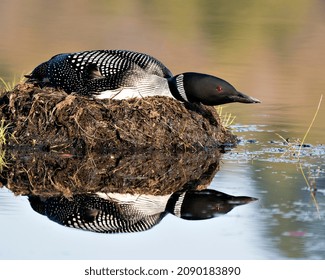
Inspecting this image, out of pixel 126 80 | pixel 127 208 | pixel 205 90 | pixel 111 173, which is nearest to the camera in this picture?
pixel 127 208

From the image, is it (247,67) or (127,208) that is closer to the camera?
(127,208)

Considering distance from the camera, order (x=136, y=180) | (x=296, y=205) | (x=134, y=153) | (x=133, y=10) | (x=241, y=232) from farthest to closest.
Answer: (x=133, y=10)
(x=134, y=153)
(x=136, y=180)
(x=296, y=205)
(x=241, y=232)

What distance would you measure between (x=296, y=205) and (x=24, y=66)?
746cm

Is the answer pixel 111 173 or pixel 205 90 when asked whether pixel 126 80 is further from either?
pixel 111 173

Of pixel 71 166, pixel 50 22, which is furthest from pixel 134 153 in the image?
pixel 50 22

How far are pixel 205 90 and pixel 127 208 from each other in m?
2.28

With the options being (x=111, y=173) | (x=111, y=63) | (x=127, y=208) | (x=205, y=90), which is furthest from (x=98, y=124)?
(x=127, y=208)

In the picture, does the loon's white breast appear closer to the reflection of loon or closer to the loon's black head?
the loon's black head

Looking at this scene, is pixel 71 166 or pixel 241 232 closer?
pixel 241 232

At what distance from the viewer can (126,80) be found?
9.86 m

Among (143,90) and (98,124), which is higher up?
(143,90)

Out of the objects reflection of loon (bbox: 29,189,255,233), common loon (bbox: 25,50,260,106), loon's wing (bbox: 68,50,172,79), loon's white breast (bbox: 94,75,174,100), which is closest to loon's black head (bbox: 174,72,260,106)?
common loon (bbox: 25,50,260,106)

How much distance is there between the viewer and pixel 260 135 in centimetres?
1082
